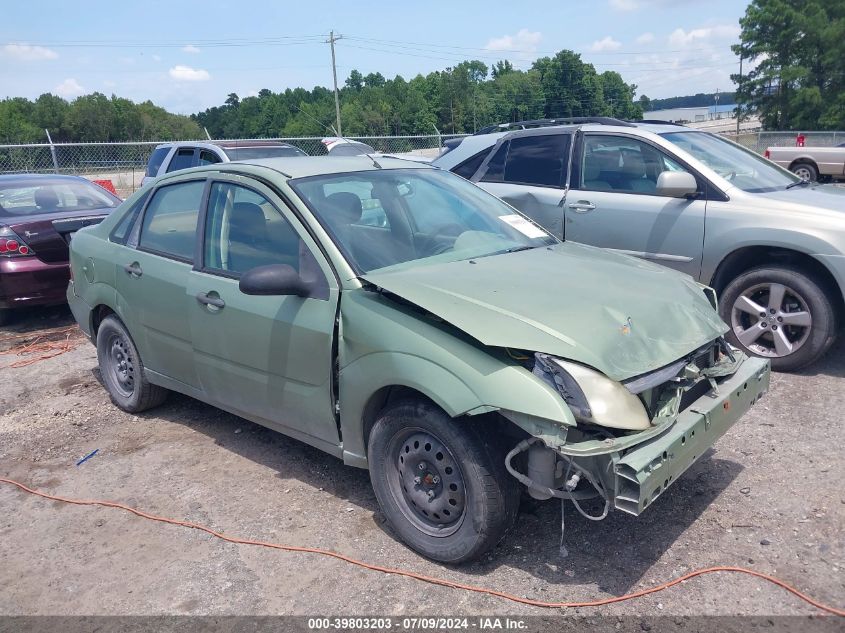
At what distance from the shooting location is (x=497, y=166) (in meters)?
7.26

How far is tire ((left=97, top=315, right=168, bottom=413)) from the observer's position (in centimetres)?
516

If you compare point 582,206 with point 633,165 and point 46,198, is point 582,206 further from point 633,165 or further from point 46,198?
point 46,198

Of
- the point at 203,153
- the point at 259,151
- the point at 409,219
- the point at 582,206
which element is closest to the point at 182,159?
the point at 203,153

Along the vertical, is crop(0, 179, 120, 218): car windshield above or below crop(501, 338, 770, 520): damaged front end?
above

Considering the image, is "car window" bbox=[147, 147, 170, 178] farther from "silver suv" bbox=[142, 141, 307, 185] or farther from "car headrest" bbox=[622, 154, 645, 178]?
"car headrest" bbox=[622, 154, 645, 178]

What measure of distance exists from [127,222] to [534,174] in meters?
3.70

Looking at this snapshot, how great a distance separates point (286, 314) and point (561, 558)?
1813mm

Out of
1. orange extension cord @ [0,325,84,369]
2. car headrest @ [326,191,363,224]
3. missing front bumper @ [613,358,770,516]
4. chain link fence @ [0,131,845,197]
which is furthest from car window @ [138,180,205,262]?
chain link fence @ [0,131,845,197]

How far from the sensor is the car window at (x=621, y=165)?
245 inches

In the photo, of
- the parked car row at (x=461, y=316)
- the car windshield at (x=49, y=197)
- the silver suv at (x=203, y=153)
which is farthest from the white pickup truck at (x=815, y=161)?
the car windshield at (x=49, y=197)

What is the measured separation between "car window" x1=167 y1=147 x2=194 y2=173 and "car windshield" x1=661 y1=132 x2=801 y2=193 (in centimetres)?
775

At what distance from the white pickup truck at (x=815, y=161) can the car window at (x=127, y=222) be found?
63.2 feet

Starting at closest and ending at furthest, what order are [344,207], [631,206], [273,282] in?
[273,282] < [344,207] < [631,206]

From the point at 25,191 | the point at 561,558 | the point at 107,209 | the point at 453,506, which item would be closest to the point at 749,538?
the point at 561,558
